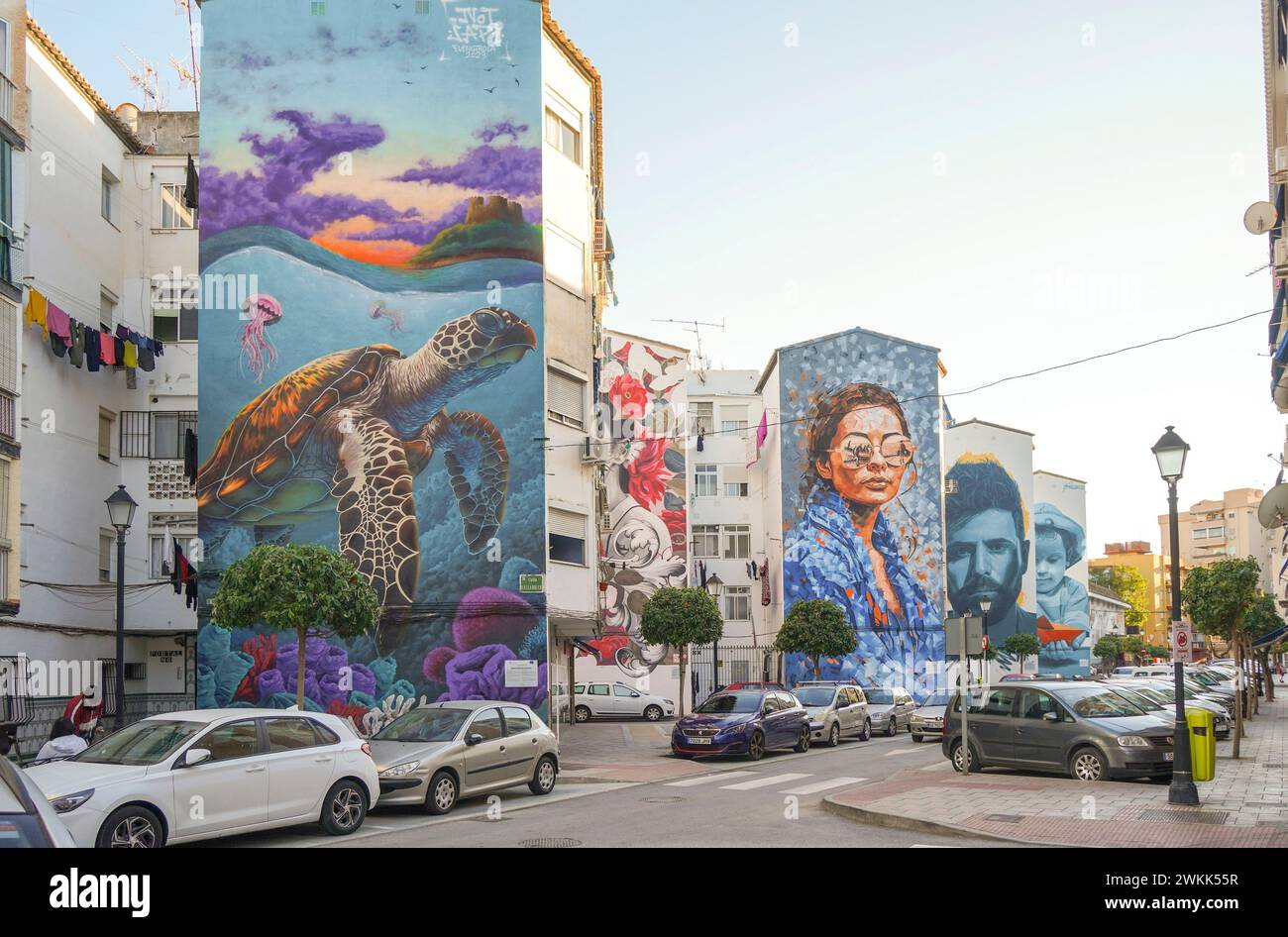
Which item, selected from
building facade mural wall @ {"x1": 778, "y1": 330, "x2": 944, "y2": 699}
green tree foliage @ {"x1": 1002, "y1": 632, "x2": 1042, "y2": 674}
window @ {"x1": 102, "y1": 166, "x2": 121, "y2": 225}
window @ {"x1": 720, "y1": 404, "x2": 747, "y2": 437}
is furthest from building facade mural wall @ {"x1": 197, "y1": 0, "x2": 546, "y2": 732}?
green tree foliage @ {"x1": 1002, "y1": 632, "x2": 1042, "y2": 674}

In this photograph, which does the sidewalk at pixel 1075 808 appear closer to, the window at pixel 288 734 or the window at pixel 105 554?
the window at pixel 288 734

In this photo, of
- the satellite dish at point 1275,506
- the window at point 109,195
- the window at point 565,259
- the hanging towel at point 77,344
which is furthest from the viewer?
the window at point 109,195

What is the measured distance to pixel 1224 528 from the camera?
444 feet

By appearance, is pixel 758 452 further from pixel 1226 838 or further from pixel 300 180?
pixel 1226 838

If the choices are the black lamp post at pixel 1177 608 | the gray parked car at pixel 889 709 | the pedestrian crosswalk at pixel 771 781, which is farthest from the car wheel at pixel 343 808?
the gray parked car at pixel 889 709

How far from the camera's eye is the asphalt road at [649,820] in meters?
13.1

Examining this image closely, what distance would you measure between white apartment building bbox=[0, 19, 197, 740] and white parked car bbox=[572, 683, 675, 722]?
16.0 meters

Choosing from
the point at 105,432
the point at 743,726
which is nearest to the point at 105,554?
the point at 105,432

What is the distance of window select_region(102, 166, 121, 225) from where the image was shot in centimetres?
2970

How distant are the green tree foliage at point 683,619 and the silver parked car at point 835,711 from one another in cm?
695

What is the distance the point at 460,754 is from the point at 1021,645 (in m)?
53.8

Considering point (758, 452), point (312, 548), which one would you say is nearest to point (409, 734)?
point (312, 548)

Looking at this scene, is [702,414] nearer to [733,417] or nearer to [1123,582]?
[733,417]

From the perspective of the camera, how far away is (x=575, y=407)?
3006cm
